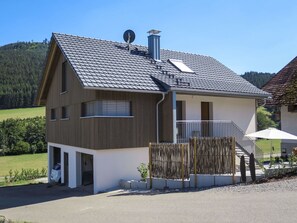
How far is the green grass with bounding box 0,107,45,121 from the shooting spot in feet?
246

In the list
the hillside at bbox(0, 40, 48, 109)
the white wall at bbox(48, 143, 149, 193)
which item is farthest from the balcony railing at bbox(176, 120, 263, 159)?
the hillside at bbox(0, 40, 48, 109)

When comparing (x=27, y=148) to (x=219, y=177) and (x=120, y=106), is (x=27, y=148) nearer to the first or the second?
(x=120, y=106)

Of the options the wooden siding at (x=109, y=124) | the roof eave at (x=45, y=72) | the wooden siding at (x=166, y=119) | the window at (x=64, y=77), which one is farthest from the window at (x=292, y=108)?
the roof eave at (x=45, y=72)

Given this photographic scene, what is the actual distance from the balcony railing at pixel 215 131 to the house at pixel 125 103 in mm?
56

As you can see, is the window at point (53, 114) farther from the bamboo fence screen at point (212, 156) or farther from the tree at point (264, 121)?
the tree at point (264, 121)

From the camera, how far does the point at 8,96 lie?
85.8 meters

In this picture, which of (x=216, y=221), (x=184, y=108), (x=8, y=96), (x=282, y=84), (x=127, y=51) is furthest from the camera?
(x=8, y=96)

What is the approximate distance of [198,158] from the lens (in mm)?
13664

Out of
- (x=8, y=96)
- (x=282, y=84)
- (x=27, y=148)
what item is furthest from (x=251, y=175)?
(x=8, y=96)

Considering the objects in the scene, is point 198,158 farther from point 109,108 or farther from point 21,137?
point 21,137

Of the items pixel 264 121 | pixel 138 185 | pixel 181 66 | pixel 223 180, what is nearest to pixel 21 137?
pixel 264 121

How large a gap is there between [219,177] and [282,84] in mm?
14660

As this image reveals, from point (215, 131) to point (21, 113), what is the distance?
66.7 m

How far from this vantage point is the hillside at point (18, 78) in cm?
8500
